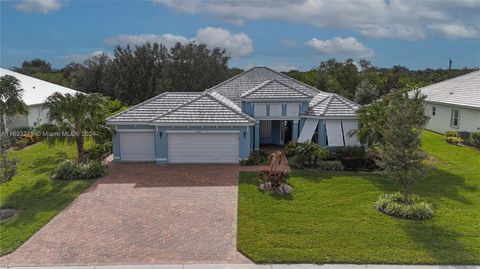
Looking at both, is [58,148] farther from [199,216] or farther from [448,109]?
[448,109]

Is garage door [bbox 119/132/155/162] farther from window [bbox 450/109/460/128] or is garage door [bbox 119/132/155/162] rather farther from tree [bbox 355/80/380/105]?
tree [bbox 355/80/380/105]

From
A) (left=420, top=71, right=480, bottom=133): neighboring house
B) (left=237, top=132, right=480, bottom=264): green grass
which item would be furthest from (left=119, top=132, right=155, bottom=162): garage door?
(left=420, top=71, right=480, bottom=133): neighboring house

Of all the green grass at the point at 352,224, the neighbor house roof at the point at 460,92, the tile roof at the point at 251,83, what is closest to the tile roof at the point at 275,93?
the tile roof at the point at 251,83

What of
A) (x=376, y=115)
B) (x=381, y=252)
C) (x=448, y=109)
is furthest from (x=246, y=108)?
(x=448, y=109)

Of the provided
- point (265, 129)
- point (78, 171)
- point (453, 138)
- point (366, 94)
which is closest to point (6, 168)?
point (78, 171)

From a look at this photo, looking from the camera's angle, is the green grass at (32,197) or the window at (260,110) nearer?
the green grass at (32,197)

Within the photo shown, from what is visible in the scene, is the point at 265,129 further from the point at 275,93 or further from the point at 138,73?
the point at 138,73

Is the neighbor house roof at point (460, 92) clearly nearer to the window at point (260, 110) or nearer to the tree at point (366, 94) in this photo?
the tree at point (366, 94)
